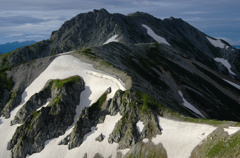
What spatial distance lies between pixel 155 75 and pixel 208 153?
53144 mm

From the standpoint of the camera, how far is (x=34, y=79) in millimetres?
88062

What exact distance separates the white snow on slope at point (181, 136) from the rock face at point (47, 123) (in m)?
30.3

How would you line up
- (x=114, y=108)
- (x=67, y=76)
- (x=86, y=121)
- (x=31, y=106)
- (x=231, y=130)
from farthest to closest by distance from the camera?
(x=67, y=76) → (x=31, y=106) → (x=86, y=121) → (x=114, y=108) → (x=231, y=130)

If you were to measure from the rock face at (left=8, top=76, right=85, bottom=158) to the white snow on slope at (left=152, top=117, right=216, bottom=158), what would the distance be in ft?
99.6

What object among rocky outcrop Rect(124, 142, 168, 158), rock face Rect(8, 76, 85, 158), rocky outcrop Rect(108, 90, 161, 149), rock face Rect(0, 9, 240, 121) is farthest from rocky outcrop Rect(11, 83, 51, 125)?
rocky outcrop Rect(124, 142, 168, 158)

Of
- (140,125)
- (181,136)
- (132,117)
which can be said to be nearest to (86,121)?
(132,117)

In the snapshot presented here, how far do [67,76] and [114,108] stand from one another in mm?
27199

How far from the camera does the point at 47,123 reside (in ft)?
217

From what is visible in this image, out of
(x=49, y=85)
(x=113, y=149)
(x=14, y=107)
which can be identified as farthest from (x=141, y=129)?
(x=14, y=107)

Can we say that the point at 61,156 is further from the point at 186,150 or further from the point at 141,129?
the point at 186,150

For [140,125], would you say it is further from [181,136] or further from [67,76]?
[67,76]

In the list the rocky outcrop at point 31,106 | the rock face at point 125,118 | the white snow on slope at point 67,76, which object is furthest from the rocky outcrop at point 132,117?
the rocky outcrop at point 31,106

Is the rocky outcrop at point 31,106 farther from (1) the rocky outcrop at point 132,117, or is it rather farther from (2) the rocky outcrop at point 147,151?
(2) the rocky outcrop at point 147,151

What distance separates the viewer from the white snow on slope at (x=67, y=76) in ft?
223
